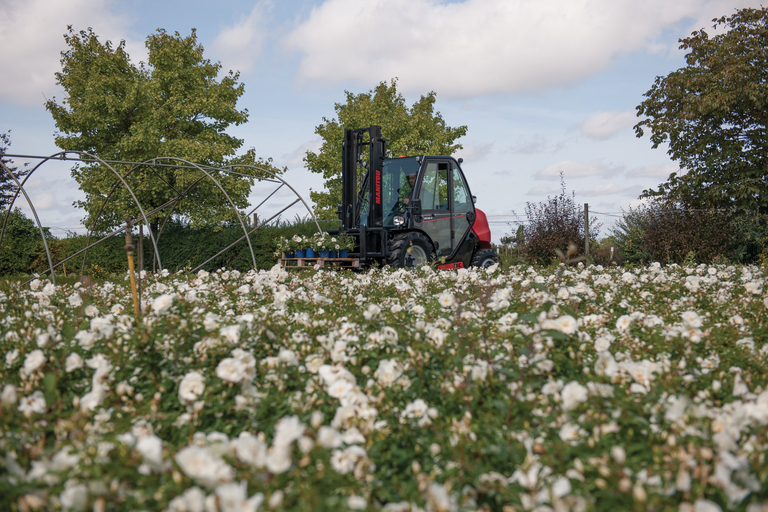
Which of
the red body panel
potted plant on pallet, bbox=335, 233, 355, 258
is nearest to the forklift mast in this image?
potted plant on pallet, bbox=335, 233, 355, 258

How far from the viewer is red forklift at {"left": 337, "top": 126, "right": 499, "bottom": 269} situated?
10.5 metres

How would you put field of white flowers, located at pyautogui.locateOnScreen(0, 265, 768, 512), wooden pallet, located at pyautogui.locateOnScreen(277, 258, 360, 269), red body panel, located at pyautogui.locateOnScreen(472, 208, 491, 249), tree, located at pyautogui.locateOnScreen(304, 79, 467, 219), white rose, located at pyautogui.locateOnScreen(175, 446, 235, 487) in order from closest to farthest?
white rose, located at pyautogui.locateOnScreen(175, 446, 235, 487)
field of white flowers, located at pyautogui.locateOnScreen(0, 265, 768, 512)
wooden pallet, located at pyautogui.locateOnScreen(277, 258, 360, 269)
red body panel, located at pyautogui.locateOnScreen(472, 208, 491, 249)
tree, located at pyautogui.locateOnScreen(304, 79, 467, 219)

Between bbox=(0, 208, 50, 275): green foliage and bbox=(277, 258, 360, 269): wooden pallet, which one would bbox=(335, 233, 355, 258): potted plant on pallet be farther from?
bbox=(0, 208, 50, 275): green foliage

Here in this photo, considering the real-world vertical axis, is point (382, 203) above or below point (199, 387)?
above

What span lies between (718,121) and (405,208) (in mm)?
11304

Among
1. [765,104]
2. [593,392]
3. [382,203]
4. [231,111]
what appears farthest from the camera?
[231,111]

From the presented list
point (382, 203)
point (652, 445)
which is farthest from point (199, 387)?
point (382, 203)

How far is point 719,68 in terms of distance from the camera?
1550 cm

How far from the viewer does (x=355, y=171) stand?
1125 centimetres

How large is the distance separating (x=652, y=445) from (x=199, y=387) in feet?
6.50

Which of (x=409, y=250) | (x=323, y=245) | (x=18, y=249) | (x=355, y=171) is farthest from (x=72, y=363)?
(x=18, y=249)

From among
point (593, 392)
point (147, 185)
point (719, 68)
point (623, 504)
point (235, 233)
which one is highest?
point (719, 68)

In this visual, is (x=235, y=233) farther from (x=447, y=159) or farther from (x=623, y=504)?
(x=623, y=504)

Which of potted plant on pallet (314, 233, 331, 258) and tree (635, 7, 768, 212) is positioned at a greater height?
tree (635, 7, 768, 212)
